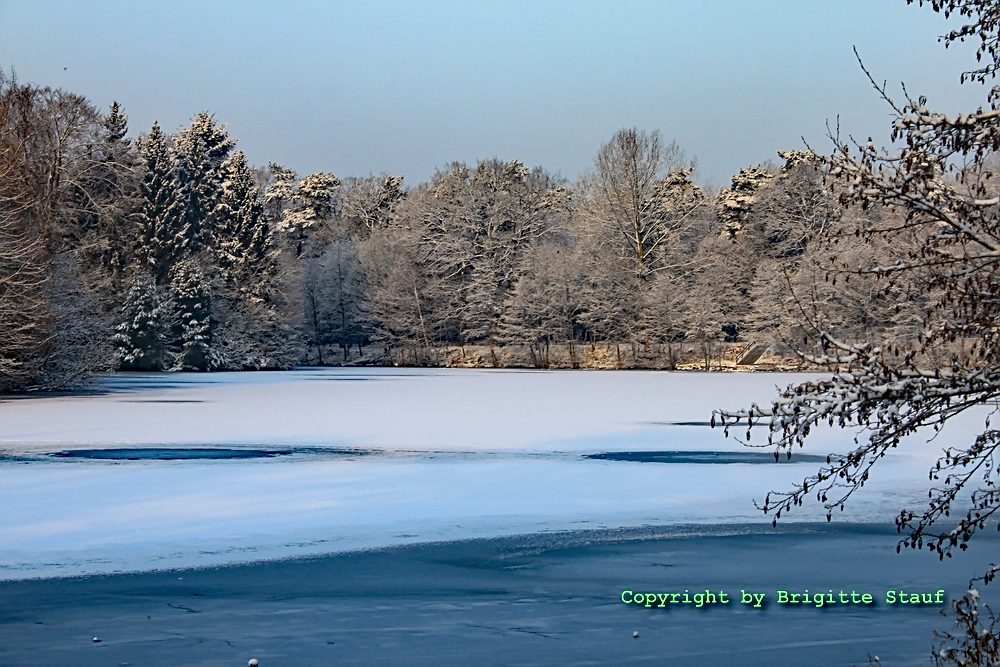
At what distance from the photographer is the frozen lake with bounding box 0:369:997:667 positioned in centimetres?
638

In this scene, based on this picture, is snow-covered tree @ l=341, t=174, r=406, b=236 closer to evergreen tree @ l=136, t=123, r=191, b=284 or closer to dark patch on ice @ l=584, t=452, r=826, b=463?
evergreen tree @ l=136, t=123, r=191, b=284

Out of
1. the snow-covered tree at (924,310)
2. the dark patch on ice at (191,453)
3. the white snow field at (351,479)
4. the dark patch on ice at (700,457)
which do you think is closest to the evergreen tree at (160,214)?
the white snow field at (351,479)

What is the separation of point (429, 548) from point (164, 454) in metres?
7.82

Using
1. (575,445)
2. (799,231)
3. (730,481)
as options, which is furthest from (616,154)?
(730,481)

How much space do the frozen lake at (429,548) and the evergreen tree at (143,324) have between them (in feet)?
119

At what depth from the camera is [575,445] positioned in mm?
16953

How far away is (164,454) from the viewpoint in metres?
15.7

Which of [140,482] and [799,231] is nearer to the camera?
[140,482]

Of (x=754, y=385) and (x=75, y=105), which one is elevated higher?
(x=75, y=105)

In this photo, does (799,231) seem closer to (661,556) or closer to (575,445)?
(575,445)

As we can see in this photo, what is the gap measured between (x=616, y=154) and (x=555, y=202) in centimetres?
1222

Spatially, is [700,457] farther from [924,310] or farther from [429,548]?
[924,310]

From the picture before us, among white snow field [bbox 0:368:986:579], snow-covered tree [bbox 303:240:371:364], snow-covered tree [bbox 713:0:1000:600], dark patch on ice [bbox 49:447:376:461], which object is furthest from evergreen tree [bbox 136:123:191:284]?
snow-covered tree [bbox 713:0:1000:600]

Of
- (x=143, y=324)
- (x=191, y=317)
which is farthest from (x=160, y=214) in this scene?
(x=143, y=324)
